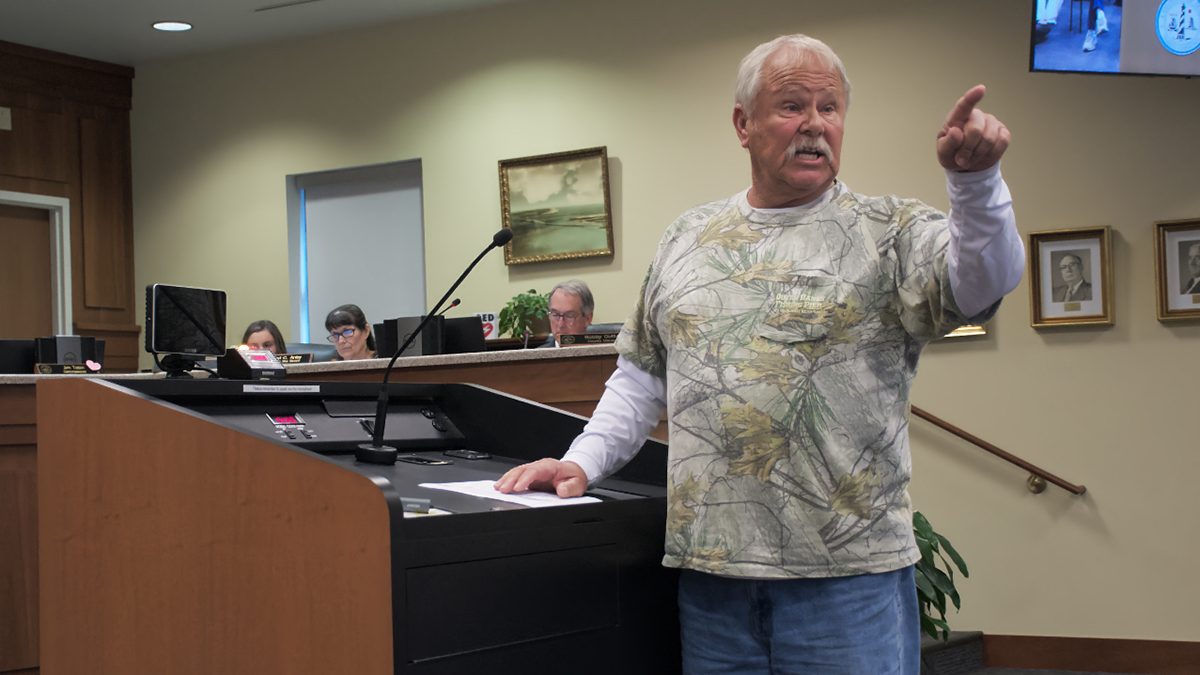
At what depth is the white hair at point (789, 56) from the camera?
156cm

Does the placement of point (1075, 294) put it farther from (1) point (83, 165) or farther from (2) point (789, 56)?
(1) point (83, 165)

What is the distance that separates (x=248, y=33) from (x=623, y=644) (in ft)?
19.5

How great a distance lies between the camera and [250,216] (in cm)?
705

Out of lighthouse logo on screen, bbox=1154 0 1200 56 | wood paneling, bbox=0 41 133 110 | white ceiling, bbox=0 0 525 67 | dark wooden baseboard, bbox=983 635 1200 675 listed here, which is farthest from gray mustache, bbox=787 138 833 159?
wood paneling, bbox=0 41 133 110

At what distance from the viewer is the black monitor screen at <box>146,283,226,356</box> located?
205cm

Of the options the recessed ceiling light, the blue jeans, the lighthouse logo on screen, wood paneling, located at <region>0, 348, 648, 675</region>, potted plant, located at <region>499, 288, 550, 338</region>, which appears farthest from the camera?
the recessed ceiling light

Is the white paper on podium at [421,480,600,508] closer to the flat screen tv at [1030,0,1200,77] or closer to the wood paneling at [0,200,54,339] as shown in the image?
the flat screen tv at [1030,0,1200,77]

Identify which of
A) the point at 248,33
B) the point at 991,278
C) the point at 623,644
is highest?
the point at 248,33

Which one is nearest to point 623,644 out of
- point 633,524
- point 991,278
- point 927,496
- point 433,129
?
point 633,524

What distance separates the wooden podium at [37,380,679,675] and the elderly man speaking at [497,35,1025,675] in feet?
0.34

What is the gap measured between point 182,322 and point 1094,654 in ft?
13.1

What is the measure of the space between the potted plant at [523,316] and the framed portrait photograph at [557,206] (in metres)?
0.68

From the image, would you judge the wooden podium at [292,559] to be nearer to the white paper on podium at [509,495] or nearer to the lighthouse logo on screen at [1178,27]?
the white paper on podium at [509,495]

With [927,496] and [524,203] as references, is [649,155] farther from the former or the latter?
[927,496]
